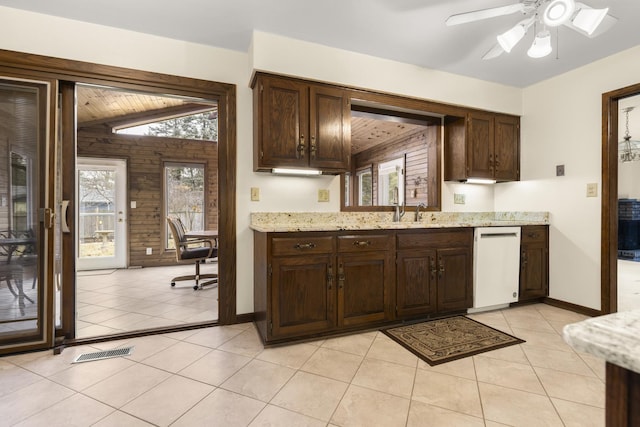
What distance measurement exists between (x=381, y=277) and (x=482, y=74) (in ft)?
8.45

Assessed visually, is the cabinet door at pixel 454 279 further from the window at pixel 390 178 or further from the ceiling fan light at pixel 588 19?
the ceiling fan light at pixel 588 19

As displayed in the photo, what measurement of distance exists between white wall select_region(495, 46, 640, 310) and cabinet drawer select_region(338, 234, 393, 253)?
2152 millimetres

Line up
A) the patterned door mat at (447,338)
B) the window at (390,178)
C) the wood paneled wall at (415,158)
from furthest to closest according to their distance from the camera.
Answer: the window at (390,178), the wood paneled wall at (415,158), the patterned door mat at (447,338)

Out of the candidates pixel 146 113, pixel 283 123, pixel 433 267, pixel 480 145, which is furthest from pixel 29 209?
pixel 480 145

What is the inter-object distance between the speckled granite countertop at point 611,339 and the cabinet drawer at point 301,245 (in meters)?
1.90

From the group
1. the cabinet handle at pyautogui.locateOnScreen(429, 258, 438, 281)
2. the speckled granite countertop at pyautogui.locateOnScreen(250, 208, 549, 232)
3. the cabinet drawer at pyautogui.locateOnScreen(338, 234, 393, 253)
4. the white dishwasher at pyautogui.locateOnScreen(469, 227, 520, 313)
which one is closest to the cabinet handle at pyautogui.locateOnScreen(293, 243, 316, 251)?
the speckled granite countertop at pyautogui.locateOnScreen(250, 208, 549, 232)

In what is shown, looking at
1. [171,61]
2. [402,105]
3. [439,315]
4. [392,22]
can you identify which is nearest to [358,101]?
[402,105]

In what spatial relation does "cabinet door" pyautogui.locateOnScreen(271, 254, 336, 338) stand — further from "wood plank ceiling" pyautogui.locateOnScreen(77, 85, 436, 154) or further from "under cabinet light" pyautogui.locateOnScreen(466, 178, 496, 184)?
"wood plank ceiling" pyautogui.locateOnScreen(77, 85, 436, 154)

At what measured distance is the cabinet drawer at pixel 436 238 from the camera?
8.87 ft

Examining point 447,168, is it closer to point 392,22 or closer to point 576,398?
point 392,22

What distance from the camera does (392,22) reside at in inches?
96.9

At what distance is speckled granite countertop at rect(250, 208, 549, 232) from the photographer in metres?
2.46

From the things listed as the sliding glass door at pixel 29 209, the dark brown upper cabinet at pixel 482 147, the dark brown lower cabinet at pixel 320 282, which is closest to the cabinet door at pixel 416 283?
the dark brown lower cabinet at pixel 320 282

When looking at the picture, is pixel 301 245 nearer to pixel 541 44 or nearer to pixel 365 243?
pixel 365 243
